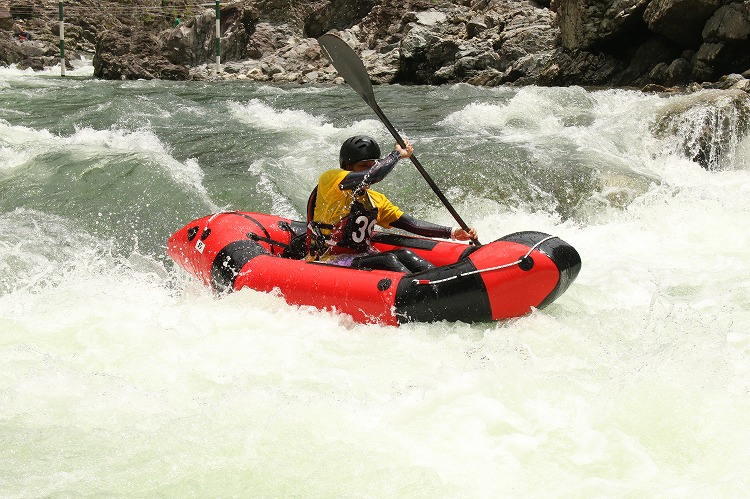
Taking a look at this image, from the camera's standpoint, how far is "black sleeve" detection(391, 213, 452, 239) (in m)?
4.51

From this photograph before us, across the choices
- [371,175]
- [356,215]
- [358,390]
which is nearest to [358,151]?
[371,175]

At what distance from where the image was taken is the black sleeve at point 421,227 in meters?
4.51

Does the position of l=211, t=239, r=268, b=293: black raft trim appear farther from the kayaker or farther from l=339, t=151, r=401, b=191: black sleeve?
l=339, t=151, r=401, b=191: black sleeve

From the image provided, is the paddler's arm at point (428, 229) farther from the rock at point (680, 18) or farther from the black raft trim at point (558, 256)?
the rock at point (680, 18)

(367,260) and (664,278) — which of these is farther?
(664,278)

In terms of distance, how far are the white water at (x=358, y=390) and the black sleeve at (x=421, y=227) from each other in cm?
77

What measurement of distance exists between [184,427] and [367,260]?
5.68ft

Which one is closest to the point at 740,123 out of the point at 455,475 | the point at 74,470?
the point at 455,475

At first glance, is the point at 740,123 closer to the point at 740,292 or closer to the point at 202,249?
the point at 740,292

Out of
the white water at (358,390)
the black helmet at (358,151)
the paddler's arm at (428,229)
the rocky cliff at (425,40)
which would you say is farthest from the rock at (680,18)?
the black helmet at (358,151)

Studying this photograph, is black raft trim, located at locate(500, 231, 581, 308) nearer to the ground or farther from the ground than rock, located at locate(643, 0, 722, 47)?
nearer to the ground

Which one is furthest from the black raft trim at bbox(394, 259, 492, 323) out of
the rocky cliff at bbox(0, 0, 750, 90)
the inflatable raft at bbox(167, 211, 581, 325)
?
the rocky cliff at bbox(0, 0, 750, 90)

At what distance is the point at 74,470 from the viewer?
250 cm

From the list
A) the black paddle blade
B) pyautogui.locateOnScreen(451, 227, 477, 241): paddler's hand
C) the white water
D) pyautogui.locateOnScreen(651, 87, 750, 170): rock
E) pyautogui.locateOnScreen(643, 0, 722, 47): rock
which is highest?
pyautogui.locateOnScreen(643, 0, 722, 47): rock
